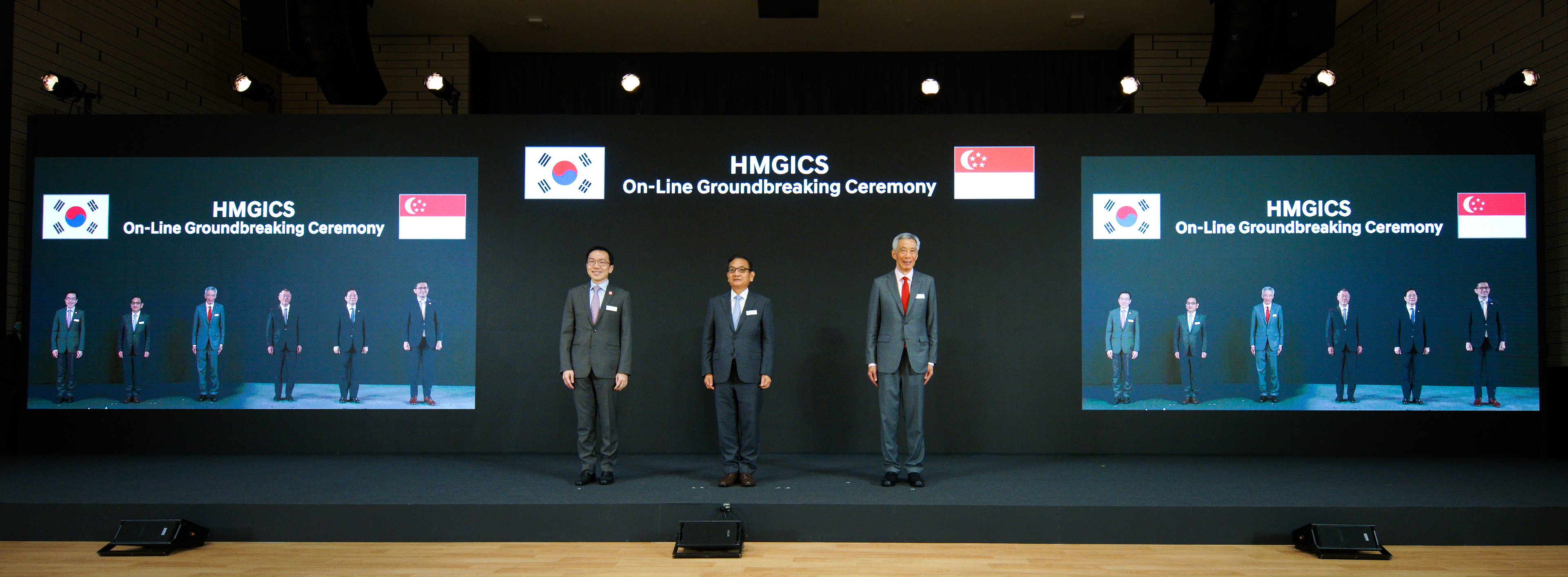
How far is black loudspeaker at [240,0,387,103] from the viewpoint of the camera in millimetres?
5824

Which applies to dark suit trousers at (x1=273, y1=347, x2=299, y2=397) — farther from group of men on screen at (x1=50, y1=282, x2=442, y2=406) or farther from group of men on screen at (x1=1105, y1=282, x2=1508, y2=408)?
group of men on screen at (x1=1105, y1=282, x2=1508, y2=408)

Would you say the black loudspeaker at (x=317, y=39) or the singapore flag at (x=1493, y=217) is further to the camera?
the black loudspeaker at (x=317, y=39)

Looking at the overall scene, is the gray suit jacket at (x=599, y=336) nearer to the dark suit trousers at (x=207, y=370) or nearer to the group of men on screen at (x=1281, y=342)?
the dark suit trousers at (x=207, y=370)

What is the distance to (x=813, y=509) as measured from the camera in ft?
13.0

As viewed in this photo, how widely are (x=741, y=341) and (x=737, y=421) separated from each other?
49cm

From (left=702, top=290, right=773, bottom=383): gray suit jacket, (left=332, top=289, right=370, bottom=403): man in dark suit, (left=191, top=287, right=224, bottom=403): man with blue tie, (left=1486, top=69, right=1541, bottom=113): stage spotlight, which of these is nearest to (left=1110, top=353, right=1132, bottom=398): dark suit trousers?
(left=702, top=290, right=773, bottom=383): gray suit jacket

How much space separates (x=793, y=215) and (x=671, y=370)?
4.47 ft

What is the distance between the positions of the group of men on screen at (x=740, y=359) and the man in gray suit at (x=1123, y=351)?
176 cm

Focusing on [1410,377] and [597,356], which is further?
[1410,377]

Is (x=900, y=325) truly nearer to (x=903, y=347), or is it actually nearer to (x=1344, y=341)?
(x=903, y=347)

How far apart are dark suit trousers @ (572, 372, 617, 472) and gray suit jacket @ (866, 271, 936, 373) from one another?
145 centimetres

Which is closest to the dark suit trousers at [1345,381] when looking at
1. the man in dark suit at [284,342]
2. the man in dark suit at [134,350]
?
the man in dark suit at [284,342]

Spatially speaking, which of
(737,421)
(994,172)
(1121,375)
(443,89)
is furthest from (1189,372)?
(443,89)

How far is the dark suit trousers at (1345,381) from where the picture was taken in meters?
5.66
